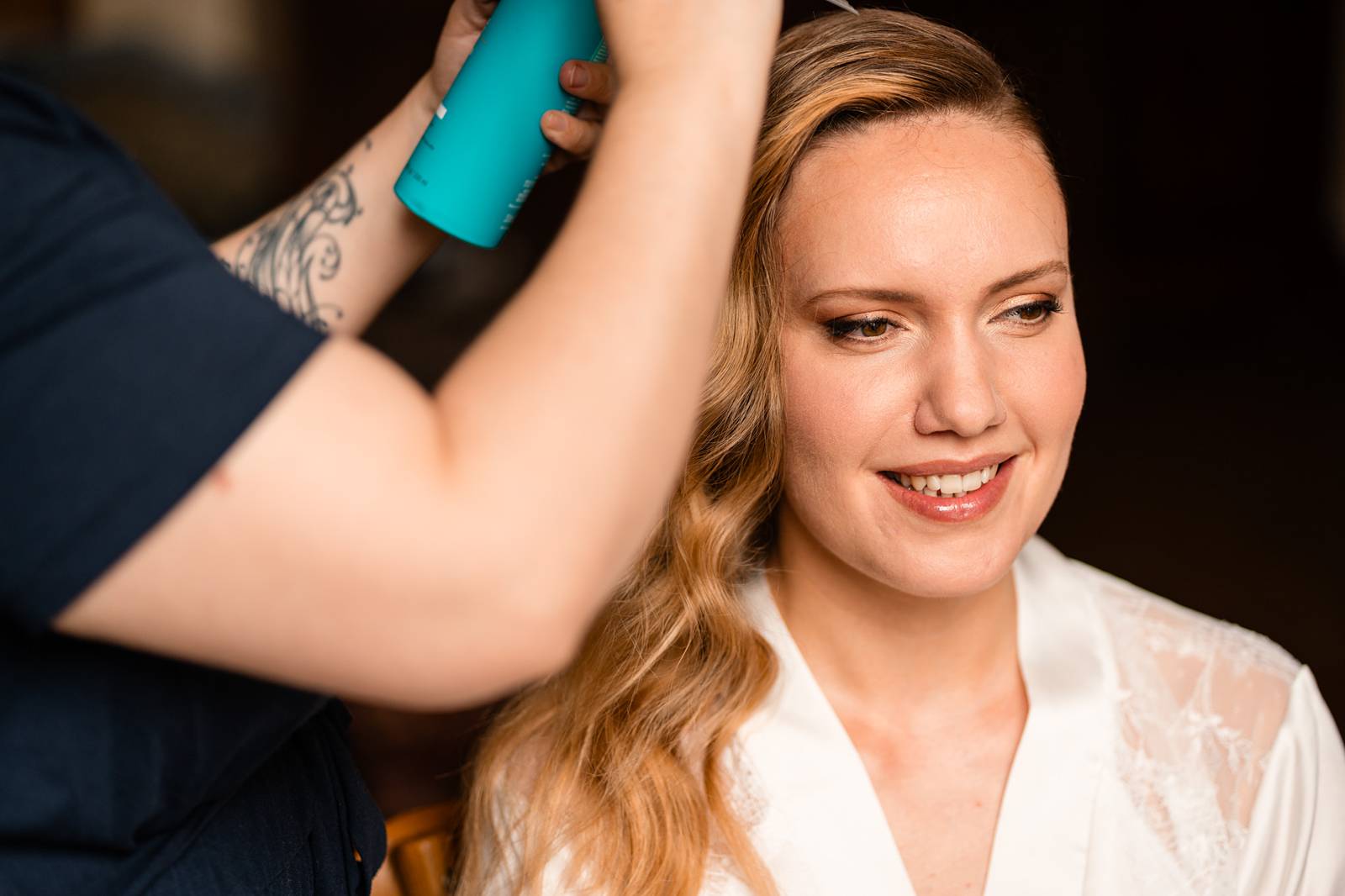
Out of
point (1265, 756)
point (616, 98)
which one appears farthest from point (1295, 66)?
point (616, 98)

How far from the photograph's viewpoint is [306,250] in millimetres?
1167

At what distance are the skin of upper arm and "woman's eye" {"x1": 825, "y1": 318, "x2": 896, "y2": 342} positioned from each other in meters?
0.74

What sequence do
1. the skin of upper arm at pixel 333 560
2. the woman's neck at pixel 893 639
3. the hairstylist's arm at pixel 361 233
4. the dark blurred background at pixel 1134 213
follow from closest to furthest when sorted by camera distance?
the skin of upper arm at pixel 333 560 < the hairstylist's arm at pixel 361 233 < the woman's neck at pixel 893 639 < the dark blurred background at pixel 1134 213

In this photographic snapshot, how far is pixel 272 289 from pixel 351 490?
0.65m

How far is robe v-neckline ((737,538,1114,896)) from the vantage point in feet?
4.21

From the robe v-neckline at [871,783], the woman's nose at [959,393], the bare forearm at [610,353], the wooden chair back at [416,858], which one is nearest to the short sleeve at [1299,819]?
the robe v-neckline at [871,783]

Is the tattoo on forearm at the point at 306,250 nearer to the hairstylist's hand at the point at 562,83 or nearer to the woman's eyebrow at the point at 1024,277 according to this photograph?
the hairstylist's hand at the point at 562,83

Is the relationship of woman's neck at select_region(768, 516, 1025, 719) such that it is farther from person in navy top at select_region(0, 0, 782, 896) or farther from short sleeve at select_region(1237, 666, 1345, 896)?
person in navy top at select_region(0, 0, 782, 896)

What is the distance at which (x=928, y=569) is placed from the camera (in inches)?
49.9

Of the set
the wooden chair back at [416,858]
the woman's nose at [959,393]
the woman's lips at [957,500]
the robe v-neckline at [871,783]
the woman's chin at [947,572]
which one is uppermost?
the woman's nose at [959,393]

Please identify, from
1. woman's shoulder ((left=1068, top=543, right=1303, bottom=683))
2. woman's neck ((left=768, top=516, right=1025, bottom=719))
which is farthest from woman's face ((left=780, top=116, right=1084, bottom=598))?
woman's shoulder ((left=1068, top=543, right=1303, bottom=683))

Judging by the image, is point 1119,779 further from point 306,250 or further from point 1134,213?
point 1134,213

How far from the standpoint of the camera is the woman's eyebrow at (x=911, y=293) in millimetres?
1235

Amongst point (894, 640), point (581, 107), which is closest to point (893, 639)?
point (894, 640)
